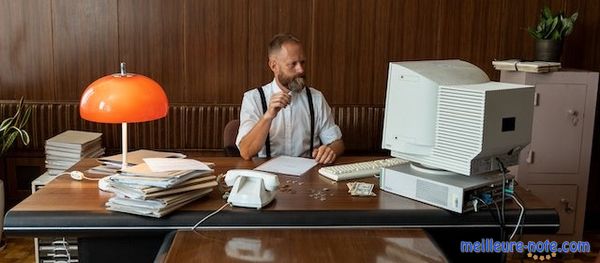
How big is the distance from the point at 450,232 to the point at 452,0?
7.84 ft

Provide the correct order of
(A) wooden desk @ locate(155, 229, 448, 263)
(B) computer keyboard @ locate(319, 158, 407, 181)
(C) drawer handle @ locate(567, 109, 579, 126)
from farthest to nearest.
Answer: (C) drawer handle @ locate(567, 109, 579, 126), (B) computer keyboard @ locate(319, 158, 407, 181), (A) wooden desk @ locate(155, 229, 448, 263)

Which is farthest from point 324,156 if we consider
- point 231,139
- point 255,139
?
point 231,139

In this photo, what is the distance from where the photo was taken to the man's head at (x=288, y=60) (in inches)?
122

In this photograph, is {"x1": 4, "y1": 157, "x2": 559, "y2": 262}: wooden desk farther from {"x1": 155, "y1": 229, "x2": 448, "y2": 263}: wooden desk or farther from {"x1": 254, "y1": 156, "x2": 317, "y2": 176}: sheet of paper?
{"x1": 254, "y1": 156, "x2": 317, "y2": 176}: sheet of paper

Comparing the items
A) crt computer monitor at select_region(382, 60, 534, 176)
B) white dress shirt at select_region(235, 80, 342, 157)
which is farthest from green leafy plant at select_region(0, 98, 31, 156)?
crt computer monitor at select_region(382, 60, 534, 176)

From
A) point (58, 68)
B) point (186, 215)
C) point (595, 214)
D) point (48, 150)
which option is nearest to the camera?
point (186, 215)

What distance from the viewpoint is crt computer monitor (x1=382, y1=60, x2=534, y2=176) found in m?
1.99

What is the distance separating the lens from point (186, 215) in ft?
6.64

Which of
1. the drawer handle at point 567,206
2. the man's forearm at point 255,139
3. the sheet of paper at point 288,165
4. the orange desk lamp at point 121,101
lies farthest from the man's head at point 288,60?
the drawer handle at point 567,206

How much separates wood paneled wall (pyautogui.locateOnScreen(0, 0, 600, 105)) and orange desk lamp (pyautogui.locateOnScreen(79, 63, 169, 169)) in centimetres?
180

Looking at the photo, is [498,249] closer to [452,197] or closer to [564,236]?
[452,197]

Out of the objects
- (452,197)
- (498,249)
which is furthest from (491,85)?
(498,249)

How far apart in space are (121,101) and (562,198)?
2756mm

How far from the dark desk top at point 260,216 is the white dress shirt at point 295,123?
1011mm
